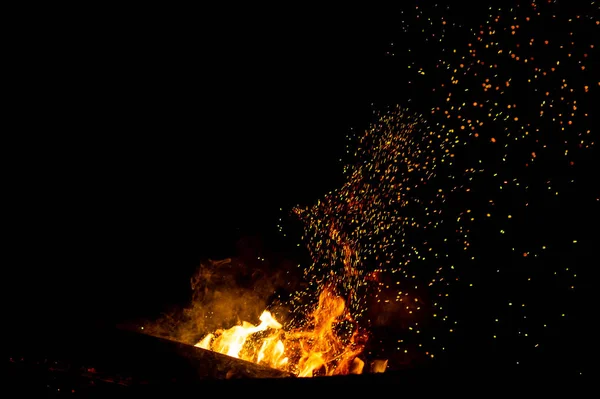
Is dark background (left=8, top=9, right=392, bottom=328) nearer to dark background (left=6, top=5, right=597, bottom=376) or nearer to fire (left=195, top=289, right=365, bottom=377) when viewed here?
dark background (left=6, top=5, right=597, bottom=376)

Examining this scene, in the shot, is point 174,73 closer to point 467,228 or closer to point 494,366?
point 467,228

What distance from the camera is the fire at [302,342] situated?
4.21m

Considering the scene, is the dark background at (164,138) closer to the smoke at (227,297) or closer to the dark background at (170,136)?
Result: the dark background at (170,136)

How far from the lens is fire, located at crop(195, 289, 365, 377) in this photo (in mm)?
4211

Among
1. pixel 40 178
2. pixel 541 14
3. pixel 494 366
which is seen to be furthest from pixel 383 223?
pixel 40 178

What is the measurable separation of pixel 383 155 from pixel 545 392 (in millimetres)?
3413

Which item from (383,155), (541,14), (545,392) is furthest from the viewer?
(383,155)

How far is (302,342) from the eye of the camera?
14.9 feet

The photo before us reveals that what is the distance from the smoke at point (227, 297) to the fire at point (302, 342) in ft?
0.40

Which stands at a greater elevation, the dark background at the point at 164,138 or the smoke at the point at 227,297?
the dark background at the point at 164,138

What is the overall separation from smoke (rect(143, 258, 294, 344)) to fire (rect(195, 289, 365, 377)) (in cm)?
12

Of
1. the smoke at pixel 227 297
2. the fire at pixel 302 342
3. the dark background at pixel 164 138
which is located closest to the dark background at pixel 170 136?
the dark background at pixel 164 138

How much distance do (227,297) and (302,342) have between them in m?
0.97

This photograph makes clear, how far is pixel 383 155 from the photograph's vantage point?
4797 millimetres
